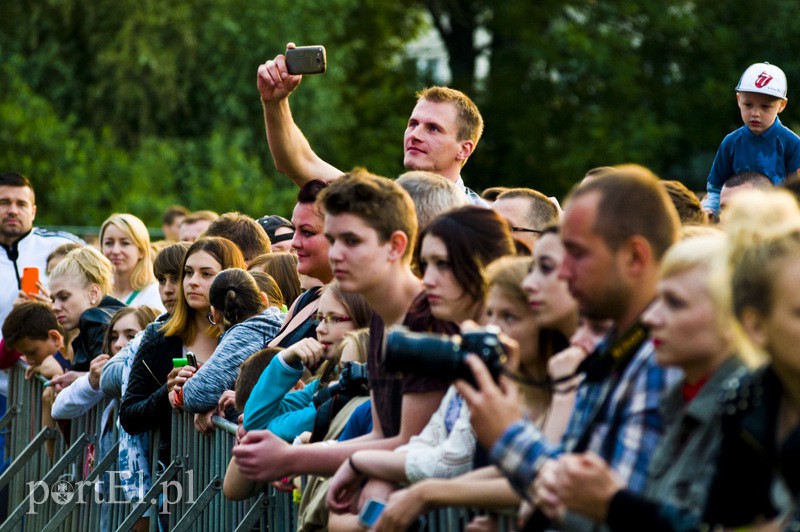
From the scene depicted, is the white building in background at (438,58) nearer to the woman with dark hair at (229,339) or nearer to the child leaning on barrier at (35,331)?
the child leaning on barrier at (35,331)

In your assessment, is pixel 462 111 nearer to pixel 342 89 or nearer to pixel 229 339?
pixel 229 339

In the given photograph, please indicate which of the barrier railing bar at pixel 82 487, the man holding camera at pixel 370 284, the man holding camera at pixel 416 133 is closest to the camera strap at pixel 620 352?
the man holding camera at pixel 370 284

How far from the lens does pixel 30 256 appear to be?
11812 millimetres

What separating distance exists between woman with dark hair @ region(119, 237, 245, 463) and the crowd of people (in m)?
0.01

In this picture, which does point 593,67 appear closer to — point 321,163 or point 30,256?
point 30,256

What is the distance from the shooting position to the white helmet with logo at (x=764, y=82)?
337 inches

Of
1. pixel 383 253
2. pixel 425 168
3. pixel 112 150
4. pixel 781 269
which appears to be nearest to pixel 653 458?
pixel 781 269

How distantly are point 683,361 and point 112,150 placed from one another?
21998 millimetres

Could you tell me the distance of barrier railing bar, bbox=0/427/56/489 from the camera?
967 cm

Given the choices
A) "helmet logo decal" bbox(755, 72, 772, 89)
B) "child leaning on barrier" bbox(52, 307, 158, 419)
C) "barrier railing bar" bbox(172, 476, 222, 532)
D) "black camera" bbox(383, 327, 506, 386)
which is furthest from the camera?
"helmet logo decal" bbox(755, 72, 772, 89)

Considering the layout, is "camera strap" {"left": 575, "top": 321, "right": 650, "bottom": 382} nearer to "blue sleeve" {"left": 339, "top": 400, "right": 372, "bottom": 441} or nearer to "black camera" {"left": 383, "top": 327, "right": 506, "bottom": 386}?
"black camera" {"left": 383, "top": 327, "right": 506, "bottom": 386}

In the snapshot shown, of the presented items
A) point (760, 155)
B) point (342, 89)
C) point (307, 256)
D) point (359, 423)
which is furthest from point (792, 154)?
point (342, 89)

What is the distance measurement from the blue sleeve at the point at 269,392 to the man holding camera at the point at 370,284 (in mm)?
678

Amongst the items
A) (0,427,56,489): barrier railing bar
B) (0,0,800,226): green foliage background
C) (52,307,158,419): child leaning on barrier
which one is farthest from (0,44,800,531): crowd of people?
(0,0,800,226): green foliage background
